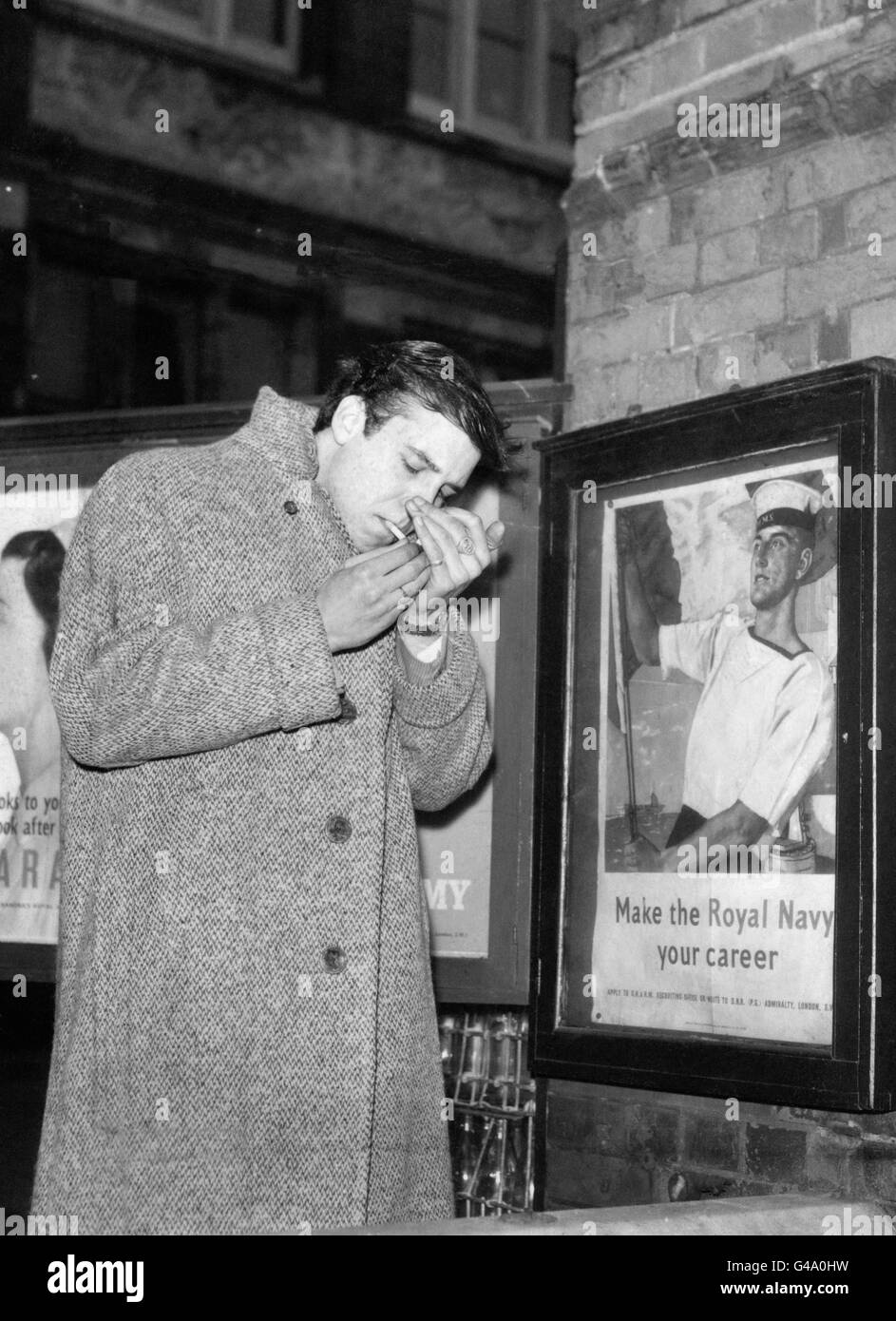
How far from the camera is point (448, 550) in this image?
235cm

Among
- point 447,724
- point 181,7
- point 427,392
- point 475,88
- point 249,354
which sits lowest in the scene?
point 447,724

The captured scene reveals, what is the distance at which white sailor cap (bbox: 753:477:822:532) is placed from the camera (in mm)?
2955

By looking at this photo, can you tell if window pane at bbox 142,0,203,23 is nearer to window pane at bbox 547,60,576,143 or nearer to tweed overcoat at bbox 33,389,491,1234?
window pane at bbox 547,60,576,143

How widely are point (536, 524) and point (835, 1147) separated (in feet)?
4.79

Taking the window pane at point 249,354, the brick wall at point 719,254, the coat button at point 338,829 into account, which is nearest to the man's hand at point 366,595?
the coat button at point 338,829

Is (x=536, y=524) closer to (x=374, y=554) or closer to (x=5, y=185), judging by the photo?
(x=374, y=554)

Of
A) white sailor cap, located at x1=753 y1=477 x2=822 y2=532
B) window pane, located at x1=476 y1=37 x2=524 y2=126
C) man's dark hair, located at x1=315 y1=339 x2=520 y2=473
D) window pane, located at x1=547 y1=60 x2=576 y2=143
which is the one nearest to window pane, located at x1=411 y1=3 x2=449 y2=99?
window pane, located at x1=476 y1=37 x2=524 y2=126

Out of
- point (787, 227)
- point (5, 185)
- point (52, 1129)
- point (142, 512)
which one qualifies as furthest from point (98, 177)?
point (52, 1129)

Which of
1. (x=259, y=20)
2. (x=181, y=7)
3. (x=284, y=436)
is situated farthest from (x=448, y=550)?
(x=259, y=20)

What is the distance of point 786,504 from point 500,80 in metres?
8.82

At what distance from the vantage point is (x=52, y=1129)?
226cm

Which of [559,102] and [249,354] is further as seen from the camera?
[559,102]

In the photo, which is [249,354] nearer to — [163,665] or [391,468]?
[391,468]

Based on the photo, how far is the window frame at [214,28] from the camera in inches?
340
